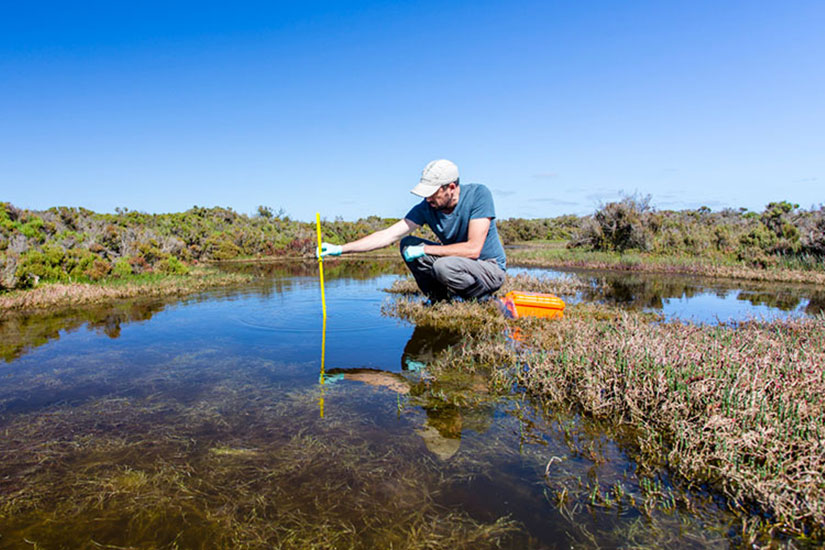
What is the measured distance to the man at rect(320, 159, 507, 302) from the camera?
5.70m

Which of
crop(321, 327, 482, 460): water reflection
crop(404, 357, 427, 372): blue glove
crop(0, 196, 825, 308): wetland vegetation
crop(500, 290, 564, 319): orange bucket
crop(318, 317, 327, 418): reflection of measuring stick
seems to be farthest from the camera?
crop(0, 196, 825, 308): wetland vegetation

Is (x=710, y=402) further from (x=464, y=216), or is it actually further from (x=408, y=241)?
(x=408, y=241)

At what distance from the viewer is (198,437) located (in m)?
2.93

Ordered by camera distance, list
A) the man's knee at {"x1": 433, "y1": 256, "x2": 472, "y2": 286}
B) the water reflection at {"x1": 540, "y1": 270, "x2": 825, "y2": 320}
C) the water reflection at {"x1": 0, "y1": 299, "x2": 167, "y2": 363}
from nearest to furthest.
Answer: the water reflection at {"x1": 0, "y1": 299, "x2": 167, "y2": 363}, the man's knee at {"x1": 433, "y1": 256, "x2": 472, "y2": 286}, the water reflection at {"x1": 540, "y1": 270, "x2": 825, "y2": 320}

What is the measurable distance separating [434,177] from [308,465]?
3.87 metres

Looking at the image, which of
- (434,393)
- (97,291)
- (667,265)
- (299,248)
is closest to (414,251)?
(434,393)

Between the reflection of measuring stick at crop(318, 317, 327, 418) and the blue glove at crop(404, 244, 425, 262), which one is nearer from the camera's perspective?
the reflection of measuring stick at crop(318, 317, 327, 418)

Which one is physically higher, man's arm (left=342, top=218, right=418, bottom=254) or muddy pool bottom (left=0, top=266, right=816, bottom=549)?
man's arm (left=342, top=218, right=418, bottom=254)

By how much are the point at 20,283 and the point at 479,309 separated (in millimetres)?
10008

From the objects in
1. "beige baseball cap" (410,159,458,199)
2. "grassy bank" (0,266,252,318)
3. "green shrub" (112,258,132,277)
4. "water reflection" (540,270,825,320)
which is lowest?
"water reflection" (540,270,825,320)

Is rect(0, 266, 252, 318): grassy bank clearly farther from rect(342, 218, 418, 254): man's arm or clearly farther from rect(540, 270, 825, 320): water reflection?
rect(540, 270, 825, 320): water reflection

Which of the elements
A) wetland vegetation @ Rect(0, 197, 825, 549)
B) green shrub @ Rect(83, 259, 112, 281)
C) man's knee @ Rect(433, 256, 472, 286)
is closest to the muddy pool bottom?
wetland vegetation @ Rect(0, 197, 825, 549)

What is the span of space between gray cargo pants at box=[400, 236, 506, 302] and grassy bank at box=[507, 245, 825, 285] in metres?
11.9

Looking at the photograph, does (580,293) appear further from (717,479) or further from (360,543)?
(360,543)
